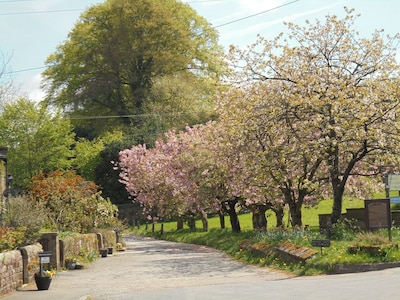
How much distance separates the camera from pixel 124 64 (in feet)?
228

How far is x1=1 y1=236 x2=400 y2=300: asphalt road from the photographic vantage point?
1346cm

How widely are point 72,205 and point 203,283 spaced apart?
15960 millimetres

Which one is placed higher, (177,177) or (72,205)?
(177,177)

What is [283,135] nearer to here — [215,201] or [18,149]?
[215,201]

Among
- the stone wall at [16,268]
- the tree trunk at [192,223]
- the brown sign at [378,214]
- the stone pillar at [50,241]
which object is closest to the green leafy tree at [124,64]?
the tree trunk at [192,223]

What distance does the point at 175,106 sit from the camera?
6366 centimetres

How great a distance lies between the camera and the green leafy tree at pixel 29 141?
198 ft

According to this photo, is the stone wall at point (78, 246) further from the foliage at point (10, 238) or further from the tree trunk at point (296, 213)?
the tree trunk at point (296, 213)

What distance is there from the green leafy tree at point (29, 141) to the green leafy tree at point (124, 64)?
315 inches

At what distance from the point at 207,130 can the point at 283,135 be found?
5092 millimetres

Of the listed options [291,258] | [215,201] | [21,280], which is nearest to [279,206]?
[215,201]

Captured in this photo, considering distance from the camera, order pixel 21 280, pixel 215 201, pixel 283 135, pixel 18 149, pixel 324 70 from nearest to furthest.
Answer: pixel 21 280, pixel 324 70, pixel 283 135, pixel 215 201, pixel 18 149

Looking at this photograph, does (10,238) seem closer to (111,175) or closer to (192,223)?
(192,223)

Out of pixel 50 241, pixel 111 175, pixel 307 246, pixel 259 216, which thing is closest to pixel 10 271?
pixel 50 241
